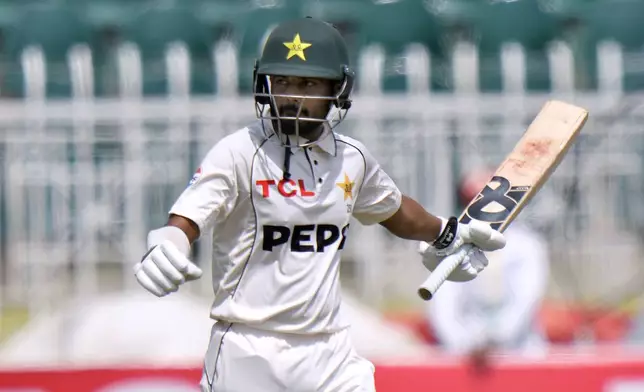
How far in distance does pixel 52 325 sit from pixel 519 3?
5.66 m

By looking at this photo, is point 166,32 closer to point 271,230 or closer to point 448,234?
point 448,234

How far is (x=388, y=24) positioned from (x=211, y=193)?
7745mm

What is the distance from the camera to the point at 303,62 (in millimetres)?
2863

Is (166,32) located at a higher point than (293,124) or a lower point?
lower

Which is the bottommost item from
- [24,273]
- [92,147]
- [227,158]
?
[24,273]

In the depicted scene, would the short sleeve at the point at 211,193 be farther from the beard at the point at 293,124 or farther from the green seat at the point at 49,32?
the green seat at the point at 49,32

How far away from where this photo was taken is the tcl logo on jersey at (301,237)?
9.36 feet

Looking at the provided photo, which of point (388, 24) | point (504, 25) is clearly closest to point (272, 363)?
point (388, 24)

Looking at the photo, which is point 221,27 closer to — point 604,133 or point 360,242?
point 360,242

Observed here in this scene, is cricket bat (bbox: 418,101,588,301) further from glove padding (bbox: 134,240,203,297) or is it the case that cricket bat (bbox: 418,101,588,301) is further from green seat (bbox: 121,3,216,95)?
green seat (bbox: 121,3,216,95)

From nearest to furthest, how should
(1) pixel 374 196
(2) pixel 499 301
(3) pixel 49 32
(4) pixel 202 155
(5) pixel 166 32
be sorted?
(1) pixel 374 196
(2) pixel 499 301
(4) pixel 202 155
(5) pixel 166 32
(3) pixel 49 32

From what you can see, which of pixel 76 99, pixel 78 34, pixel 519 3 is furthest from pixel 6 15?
pixel 519 3

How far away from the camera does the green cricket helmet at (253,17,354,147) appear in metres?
2.86

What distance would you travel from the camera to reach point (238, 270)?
2.87 meters
